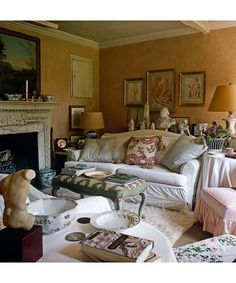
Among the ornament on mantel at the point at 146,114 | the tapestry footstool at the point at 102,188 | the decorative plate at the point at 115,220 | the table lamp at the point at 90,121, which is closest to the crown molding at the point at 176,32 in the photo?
the ornament on mantel at the point at 146,114

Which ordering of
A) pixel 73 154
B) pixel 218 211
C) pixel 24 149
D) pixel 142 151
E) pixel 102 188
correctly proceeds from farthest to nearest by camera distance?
pixel 24 149
pixel 73 154
pixel 142 151
pixel 102 188
pixel 218 211

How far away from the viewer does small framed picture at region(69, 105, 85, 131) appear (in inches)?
193

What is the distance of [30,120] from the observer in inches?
168

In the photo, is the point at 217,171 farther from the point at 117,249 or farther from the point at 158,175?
the point at 117,249

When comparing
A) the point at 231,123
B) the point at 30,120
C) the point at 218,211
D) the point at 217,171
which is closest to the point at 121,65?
the point at 30,120

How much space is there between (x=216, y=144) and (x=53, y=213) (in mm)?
2639

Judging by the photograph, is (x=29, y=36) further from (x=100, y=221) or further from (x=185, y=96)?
(x=100, y=221)

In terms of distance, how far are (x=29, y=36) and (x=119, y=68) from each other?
1614mm

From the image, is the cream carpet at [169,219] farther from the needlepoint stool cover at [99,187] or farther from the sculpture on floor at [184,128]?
the sculpture on floor at [184,128]

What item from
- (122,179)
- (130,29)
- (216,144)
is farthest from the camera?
(130,29)

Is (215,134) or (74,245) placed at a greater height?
(215,134)

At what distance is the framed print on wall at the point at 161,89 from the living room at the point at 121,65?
0.21 feet

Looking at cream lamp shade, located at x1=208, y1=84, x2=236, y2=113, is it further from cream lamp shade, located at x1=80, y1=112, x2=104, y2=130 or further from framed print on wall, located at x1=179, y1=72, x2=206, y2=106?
cream lamp shade, located at x1=80, y1=112, x2=104, y2=130
